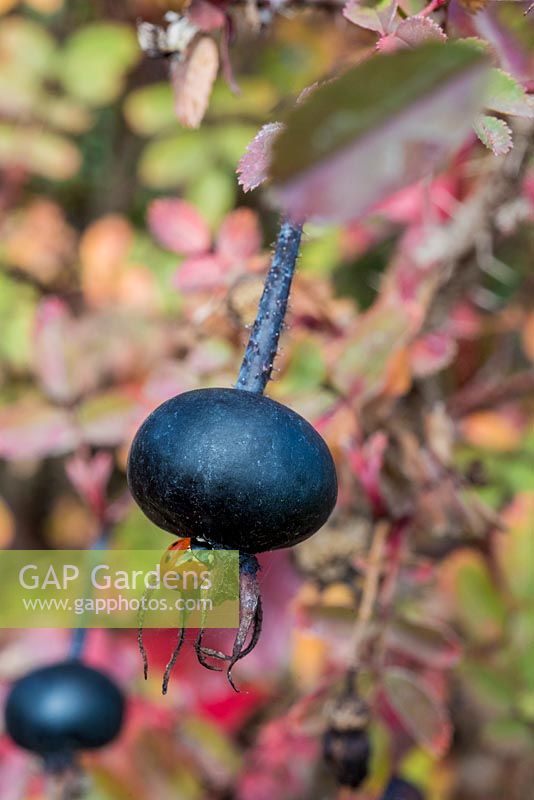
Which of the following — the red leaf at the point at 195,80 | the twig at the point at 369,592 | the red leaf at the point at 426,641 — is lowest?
the red leaf at the point at 426,641

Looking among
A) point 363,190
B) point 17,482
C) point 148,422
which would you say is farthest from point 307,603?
point 17,482

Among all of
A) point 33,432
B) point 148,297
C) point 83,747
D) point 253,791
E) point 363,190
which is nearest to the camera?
point 363,190

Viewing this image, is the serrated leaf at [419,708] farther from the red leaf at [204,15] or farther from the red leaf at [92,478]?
the red leaf at [204,15]

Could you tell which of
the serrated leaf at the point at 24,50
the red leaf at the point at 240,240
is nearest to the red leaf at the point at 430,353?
the red leaf at the point at 240,240

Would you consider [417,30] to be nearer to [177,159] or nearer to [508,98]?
[508,98]

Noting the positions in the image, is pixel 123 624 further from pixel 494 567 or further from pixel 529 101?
pixel 529 101

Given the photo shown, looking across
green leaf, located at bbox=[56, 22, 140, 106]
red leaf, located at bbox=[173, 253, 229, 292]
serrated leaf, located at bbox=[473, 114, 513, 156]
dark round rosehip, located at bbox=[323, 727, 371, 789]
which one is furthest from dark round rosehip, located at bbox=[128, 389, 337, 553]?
green leaf, located at bbox=[56, 22, 140, 106]

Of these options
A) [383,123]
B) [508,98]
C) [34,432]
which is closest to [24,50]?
[34,432]
